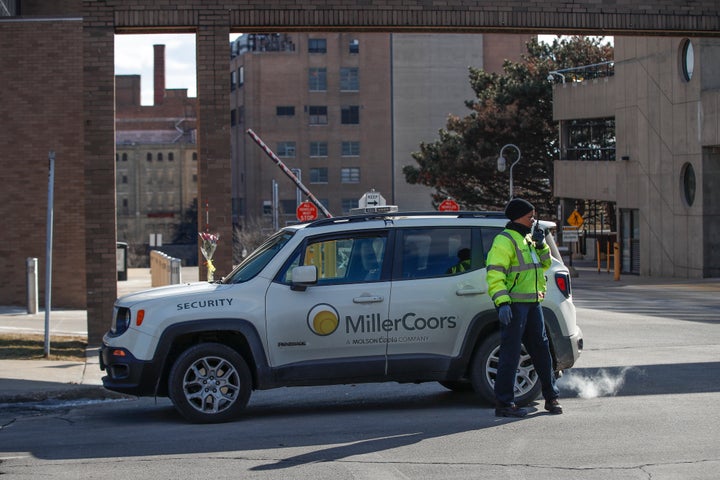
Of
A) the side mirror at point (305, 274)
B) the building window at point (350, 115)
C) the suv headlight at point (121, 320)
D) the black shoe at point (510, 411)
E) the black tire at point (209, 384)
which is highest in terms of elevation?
the building window at point (350, 115)

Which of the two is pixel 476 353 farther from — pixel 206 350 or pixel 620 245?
pixel 620 245

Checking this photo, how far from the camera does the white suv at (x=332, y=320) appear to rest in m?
9.57

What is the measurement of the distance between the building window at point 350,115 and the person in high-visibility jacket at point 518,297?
8346cm

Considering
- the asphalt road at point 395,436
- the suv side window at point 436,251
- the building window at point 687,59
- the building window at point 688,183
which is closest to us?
the asphalt road at point 395,436

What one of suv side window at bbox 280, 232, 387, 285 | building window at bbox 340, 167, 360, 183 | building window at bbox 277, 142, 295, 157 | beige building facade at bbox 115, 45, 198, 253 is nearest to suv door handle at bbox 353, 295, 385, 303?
suv side window at bbox 280, 232, 387, 285

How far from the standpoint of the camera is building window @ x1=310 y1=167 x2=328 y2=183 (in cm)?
9275

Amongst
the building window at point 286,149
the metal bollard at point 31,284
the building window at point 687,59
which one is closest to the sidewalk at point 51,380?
the metal bollard at point 31,284

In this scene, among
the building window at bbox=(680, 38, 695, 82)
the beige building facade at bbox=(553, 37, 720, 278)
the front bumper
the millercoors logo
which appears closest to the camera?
the front bumper

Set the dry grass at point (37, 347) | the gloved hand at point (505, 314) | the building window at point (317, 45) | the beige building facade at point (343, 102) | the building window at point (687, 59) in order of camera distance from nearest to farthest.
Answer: the gloved hand at point (505, 314), the dry grass at point (37, 347), the building window at point (687, 59), the beige building facade at point (343, 102), the building window at point (317, 45)

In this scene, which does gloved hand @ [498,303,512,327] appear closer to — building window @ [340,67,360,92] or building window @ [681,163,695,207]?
building window @ [681,163,695,207]

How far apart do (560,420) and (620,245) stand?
119 ft

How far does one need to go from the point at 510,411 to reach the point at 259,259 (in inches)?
106

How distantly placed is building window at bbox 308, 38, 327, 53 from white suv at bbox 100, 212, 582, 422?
271 ft

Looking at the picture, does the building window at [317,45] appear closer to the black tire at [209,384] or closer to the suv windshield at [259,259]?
the suv windshield at [259,259]
